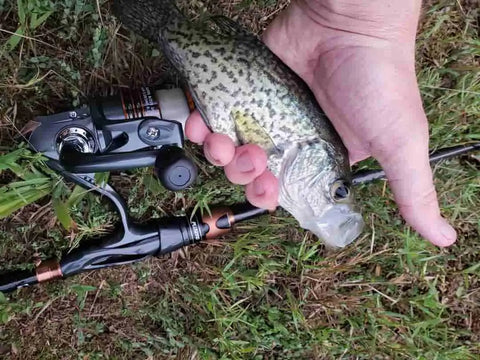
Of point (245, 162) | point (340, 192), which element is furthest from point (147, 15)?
point (340, 192)

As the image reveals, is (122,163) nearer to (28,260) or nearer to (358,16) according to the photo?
(28,260)

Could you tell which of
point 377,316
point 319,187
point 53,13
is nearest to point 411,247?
point 377,316

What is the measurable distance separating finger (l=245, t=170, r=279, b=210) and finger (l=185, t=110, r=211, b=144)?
0.34m

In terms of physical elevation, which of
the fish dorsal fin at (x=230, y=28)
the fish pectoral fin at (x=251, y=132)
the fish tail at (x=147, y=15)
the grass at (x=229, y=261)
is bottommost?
the grass at (x=229, y=261)

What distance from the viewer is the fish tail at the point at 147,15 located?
2.75m

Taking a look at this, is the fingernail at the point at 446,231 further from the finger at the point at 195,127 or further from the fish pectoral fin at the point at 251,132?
the finger at the point at 195,127

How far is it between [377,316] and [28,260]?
210 cm

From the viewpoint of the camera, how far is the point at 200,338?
10.8 ft

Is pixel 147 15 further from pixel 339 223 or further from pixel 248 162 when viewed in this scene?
pixel 339 223

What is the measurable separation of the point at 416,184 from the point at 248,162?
0.76 meters

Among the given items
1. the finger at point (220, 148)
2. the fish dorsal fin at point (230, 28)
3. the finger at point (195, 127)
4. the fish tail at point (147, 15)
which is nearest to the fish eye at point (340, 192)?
the finger at point (220, 148)

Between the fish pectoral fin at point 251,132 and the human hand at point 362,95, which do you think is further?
the fish pectoral fin at point 251,132

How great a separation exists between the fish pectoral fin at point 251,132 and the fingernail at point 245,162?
0.10 m

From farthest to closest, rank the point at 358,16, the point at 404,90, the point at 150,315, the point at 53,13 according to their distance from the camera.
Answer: the point at 150,315, the point at 53,13, the point at 358,16, the point at 404,90
